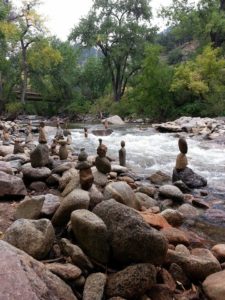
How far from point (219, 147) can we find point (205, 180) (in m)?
5.27

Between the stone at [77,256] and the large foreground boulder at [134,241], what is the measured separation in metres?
0.25

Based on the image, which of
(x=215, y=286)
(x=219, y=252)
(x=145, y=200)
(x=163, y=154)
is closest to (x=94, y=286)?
(x=215, y=286)

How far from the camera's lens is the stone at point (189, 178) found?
22.8ft

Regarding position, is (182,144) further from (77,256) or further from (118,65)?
(118,65)

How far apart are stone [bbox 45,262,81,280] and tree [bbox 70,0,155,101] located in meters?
30.6

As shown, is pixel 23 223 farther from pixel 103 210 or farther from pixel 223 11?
pixel 223 11

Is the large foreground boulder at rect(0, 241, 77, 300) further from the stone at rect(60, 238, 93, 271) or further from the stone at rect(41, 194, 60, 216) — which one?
the stone at rect(41, 194, 60, 216)

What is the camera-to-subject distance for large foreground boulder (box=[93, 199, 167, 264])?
3158mm

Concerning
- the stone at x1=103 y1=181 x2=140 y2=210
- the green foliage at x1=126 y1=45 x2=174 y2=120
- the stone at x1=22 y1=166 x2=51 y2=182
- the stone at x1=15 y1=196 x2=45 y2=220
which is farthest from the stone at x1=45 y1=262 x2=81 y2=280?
the green foliage at x1=126 y1=45 x2=174 y2=120

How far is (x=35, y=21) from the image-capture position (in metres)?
28.4

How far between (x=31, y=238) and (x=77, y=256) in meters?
0.42

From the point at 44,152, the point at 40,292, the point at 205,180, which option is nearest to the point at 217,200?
the point at 205,180

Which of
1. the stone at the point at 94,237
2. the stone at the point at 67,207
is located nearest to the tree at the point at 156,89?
the stone at the point at 67,207

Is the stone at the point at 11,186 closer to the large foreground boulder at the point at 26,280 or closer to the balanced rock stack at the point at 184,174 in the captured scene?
the large foreground boulder at the point at 26,280
